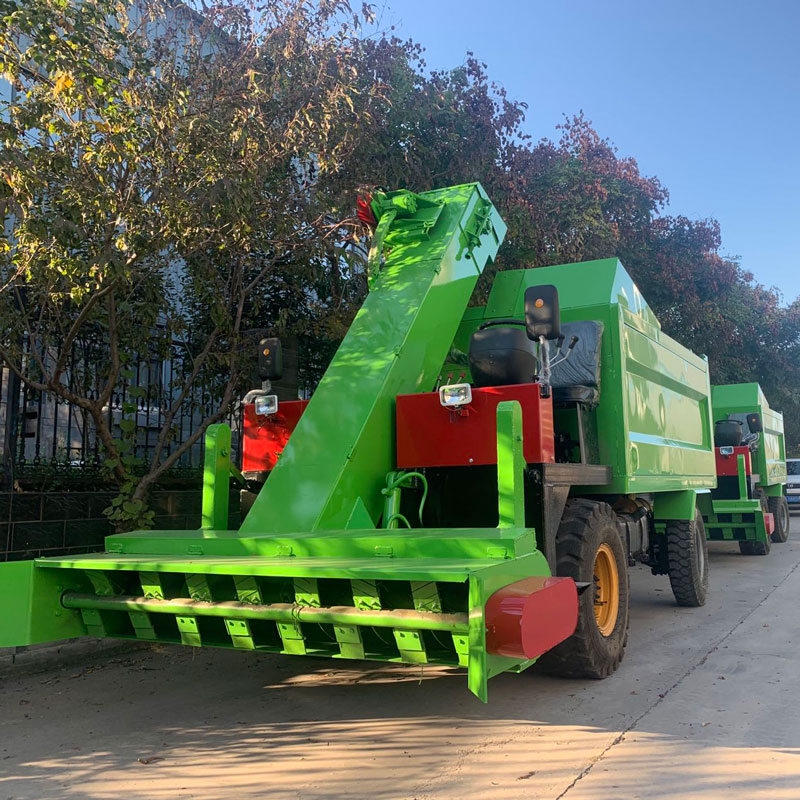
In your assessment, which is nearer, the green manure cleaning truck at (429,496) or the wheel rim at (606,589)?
the green manure cleaning truck at (429,496)

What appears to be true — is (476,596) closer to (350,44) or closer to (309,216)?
(309,216)

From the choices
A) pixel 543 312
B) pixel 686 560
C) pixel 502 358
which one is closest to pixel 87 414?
pixel 502 358

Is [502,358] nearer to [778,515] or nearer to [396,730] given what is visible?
[396,730]

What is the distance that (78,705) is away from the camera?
4711mm

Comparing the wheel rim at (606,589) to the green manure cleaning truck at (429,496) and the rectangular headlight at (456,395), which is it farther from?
the rectangular headlight at (456,395)

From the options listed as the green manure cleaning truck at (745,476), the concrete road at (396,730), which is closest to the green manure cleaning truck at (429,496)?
the concrete road at (396,730)

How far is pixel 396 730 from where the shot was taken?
412 centimetres

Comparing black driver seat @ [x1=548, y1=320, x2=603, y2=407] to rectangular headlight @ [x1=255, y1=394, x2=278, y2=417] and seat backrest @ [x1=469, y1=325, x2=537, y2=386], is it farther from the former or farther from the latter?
rectangular headlight @ [x1=255, y1=394, x2=278, y2=417]

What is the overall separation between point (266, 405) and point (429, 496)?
129 centimetres

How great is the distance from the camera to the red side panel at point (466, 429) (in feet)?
14.5

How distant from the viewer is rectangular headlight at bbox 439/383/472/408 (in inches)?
173

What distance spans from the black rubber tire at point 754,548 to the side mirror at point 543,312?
1020 centimetres

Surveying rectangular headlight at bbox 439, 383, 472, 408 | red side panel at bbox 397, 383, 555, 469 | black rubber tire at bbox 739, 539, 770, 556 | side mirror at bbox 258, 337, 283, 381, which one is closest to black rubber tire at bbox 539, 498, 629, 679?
red side panel at bbox 397, 383, 555, 469

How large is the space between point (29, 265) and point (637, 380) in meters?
4.72
